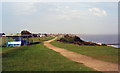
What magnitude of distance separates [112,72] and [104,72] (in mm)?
519

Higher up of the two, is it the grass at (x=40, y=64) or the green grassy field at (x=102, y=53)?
the grass at (x=40, y=64)

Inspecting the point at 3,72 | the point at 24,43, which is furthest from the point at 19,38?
the point at 3,72

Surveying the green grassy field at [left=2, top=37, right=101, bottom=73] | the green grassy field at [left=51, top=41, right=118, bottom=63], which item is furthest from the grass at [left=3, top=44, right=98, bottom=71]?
the green grassy field at [left=51, top=41, right=118, bottom=63]

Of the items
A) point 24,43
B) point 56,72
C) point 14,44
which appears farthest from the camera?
point 24,43

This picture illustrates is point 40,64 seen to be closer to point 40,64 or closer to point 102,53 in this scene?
point 40,64

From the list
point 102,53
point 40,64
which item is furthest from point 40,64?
point 102,53

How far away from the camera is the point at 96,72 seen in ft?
34.5

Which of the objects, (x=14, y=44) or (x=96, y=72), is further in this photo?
(x=14, y=44)

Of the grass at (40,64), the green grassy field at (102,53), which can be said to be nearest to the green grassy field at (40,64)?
the grass at (40,64)

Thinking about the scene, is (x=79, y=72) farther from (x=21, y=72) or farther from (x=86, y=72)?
(x=21, y=72)

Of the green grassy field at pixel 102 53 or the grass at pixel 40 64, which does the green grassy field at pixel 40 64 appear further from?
the green grassy field at pixel 102 53

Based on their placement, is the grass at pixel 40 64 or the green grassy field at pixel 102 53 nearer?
the grass at pixel 40 64

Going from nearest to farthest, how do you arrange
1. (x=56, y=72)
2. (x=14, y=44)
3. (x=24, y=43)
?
(x=56, y=72) < (x=14, y=44) < (x=24, y=43)

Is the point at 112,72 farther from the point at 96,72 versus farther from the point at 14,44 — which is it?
the point at 14,44
